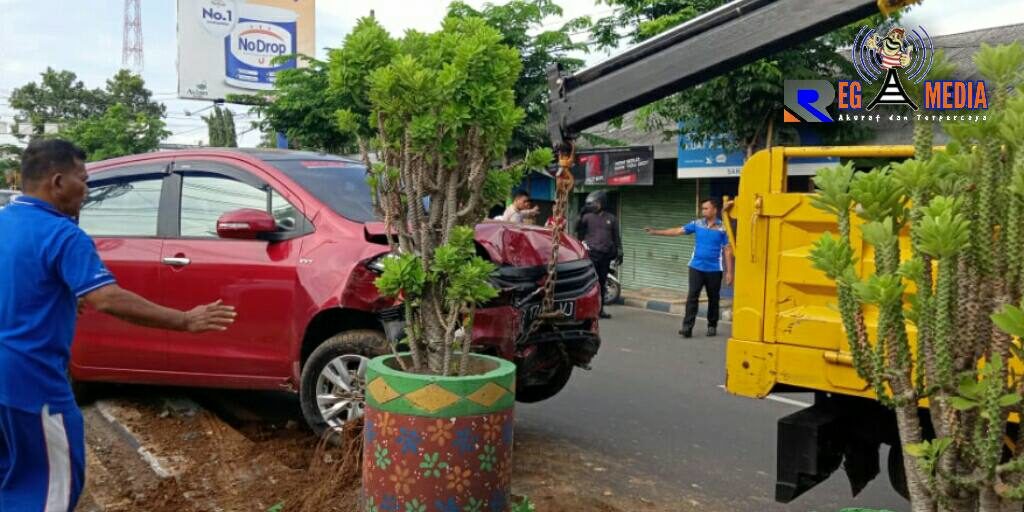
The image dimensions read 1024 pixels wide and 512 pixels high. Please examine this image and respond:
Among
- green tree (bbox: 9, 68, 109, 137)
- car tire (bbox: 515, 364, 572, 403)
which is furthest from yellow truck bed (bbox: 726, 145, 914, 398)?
green tree (bbox: 9, 68, 109, 137)

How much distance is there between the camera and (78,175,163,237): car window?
5617mm

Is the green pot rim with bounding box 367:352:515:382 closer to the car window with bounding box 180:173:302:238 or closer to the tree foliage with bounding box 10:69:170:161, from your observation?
the car window with bounding box 180:173:302:238

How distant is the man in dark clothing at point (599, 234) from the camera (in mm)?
11883

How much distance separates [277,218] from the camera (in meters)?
5.18

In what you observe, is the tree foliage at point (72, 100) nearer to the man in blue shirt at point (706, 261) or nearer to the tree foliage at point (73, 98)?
the tree foliage at point (73, 98)

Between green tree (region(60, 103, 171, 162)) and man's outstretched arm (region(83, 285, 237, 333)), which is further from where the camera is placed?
green tree (region(60, 103, 171, 162))

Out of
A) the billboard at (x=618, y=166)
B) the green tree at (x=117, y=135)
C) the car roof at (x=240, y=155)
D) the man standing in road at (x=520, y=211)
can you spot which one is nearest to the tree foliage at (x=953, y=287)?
the car roof at (x=240, y=155)

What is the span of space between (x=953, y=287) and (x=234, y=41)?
2895cm

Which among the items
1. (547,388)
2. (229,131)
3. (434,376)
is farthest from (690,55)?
(229,131)

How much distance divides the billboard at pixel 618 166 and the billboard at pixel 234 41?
43.7 ft

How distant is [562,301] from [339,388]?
55.7 inches

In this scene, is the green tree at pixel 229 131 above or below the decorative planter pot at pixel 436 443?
above

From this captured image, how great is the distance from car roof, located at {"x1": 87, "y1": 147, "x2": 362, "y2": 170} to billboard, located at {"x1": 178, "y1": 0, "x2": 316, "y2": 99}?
21.9m

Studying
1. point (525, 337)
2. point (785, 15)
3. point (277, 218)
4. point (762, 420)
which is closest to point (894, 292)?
point (785, 15)
